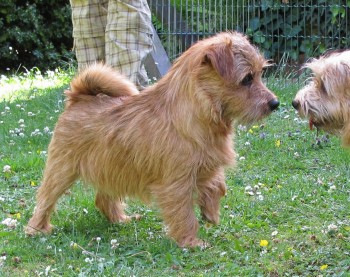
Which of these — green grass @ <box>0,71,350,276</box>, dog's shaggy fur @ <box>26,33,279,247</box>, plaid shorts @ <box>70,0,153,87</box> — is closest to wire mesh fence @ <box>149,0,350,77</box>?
green grass @ <box>0,71,350,276</box>

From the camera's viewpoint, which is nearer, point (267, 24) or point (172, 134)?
point (172, 134)

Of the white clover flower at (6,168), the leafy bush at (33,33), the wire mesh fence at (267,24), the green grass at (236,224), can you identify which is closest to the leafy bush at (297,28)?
the wire mesh fence at (267,24)

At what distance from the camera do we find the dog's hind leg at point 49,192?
5.38 meters

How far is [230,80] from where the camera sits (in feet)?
15.9

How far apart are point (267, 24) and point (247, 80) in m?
5.70

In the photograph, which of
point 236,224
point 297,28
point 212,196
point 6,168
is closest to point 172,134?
point 212,196

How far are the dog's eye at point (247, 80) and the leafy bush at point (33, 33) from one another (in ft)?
28.2

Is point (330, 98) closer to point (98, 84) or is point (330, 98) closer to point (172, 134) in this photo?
point (172, 134)

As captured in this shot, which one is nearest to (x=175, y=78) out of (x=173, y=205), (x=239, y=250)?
(x=173, y=205)

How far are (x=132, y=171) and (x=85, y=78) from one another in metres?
0.79

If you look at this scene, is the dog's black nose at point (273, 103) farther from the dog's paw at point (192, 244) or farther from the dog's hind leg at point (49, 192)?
the dog's hind leg at point (49, 192)

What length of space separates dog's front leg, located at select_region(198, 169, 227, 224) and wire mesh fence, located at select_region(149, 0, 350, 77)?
5.00 metres

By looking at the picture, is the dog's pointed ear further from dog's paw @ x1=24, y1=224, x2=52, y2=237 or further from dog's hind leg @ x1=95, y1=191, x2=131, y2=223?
dog's paw @ x1=24, y1=224, x2=52, y2=237

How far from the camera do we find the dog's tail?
5375 millimetres
